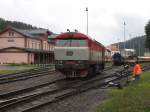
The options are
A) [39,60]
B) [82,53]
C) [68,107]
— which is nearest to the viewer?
[68,107]

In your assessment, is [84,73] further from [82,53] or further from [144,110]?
[144,110]

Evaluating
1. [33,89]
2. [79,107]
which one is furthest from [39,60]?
[79,107]

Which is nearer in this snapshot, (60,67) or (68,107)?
(68,107)

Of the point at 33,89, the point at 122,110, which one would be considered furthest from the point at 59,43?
the point at 122,110

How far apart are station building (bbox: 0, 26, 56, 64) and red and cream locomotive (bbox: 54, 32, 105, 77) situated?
46.8 m

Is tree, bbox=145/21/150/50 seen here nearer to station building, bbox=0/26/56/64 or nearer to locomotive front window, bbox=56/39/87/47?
station building, bbox=0/26/56/64

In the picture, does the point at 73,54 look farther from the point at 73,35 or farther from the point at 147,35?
the point at 147,35

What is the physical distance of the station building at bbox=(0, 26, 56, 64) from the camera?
270 ft

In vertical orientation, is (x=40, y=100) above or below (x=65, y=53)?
below

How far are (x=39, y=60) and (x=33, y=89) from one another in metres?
67.2

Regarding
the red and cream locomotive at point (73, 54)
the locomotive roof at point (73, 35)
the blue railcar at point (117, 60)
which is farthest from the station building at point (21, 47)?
the red and cream locomotive at point (73, 54)

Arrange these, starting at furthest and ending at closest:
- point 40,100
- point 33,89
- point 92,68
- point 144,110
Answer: point 92,68
point 33,89
point 40,100
point 144,110

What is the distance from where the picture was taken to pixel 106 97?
19953 millimetres

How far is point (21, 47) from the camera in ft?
280
